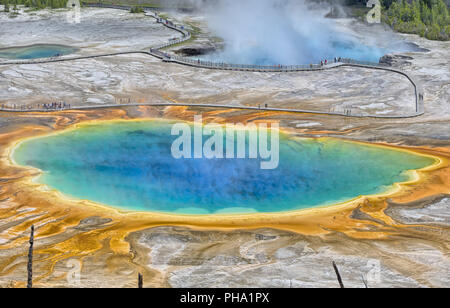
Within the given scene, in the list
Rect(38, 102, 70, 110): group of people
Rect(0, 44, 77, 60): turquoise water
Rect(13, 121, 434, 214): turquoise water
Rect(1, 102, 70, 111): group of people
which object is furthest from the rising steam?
Rect(13, 121, 434, 214): turquoise water

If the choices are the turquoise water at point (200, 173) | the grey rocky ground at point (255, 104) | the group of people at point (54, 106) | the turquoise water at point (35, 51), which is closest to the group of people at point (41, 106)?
the group of people at point (54, 106)

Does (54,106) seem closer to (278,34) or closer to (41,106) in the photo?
(41,106)

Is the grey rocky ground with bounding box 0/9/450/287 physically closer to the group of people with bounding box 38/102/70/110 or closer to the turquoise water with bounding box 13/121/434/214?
the group of people with bounding box 38/102/70/110

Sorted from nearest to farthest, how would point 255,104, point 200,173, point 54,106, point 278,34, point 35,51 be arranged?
point 200,173 → point 54,106 → point 255,104 → point 35,51 → point 278,34

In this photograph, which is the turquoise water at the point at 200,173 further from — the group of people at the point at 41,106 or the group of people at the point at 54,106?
the group of people at the point at 41,106

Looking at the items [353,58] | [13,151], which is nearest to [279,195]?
[13,151]

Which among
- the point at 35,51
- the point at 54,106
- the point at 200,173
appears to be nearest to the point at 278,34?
the point at 35,51
